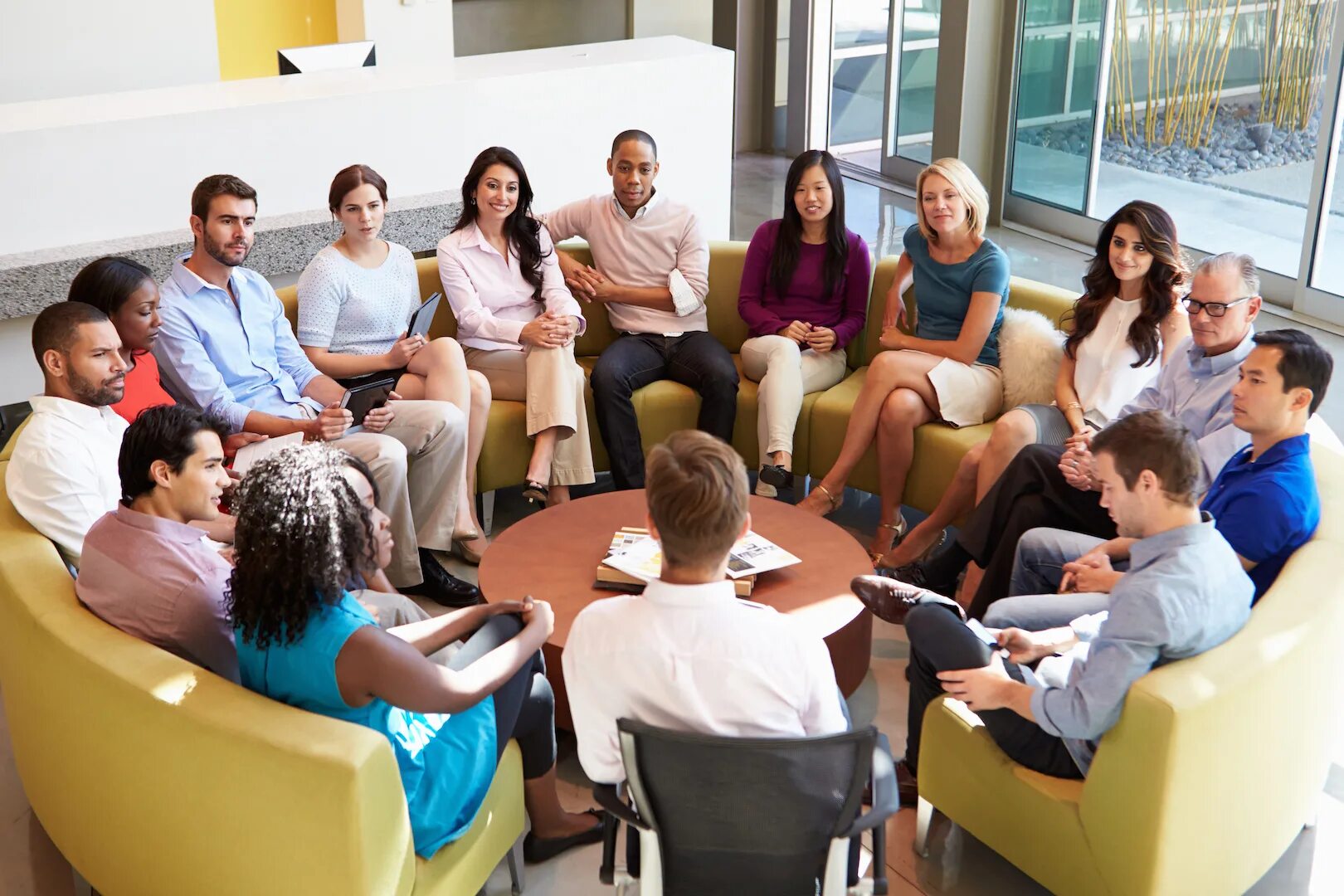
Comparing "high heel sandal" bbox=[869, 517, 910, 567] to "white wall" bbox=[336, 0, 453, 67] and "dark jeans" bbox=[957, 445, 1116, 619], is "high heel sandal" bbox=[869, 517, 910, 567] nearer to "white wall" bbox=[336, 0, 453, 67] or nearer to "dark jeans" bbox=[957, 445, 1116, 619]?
"dark jeans" bbox=[957, 445, 1116, 619]

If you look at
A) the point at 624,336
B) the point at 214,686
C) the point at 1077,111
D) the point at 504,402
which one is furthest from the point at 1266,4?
the point at 214,686

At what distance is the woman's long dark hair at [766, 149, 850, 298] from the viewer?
4363mm

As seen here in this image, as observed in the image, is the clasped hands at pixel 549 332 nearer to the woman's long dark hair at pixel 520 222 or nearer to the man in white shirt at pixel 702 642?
the woman's long dark hair at pixel 520 222

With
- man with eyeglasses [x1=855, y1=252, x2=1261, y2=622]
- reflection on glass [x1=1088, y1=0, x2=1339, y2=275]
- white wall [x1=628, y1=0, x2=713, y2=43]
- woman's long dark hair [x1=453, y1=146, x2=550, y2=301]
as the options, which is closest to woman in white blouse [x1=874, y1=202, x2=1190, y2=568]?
man with eyeglasses [x1=855, y1=252, x2=1261, y2=622]

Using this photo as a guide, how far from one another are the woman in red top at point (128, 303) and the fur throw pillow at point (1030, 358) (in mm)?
2504

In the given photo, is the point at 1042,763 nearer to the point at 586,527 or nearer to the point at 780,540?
the point at 780,540

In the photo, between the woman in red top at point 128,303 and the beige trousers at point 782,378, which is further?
the beige trousers at point 782,378

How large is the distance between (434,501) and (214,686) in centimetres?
184

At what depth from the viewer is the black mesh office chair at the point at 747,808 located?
6.35 ft

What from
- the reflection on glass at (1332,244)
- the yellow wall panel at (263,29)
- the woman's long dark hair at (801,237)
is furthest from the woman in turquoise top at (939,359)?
the yellow wall panel at (263,29)

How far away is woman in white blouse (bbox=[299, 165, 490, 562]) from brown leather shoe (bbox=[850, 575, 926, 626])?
1.54m

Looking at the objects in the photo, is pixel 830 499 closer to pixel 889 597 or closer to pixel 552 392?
pixel 552 392

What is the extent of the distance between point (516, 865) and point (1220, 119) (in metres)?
5.66

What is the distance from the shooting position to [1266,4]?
6.35 metres
